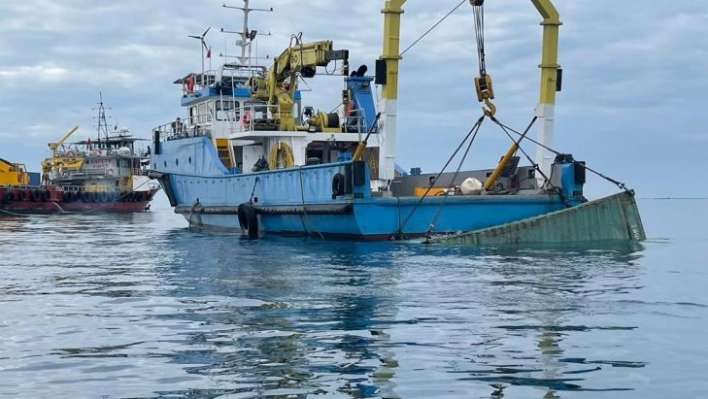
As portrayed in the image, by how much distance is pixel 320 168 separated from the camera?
1908cm

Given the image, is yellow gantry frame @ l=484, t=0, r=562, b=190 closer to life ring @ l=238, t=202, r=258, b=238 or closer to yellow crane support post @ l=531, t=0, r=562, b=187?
yellow crane support post @ l=531, t=0, r=562, b=187

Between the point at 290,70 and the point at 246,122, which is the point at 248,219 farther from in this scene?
the point at 290,70

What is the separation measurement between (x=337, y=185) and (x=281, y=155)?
18.0 ft

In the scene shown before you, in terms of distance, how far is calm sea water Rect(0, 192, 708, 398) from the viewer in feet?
20.3

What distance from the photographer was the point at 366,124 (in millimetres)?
25219

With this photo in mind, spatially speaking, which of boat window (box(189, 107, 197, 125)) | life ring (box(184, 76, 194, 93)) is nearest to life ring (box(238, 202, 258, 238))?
boat window (box(189, 107, 197, 125))

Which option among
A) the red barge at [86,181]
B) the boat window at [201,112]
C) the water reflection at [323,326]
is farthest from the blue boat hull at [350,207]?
the red barge at [86,181]

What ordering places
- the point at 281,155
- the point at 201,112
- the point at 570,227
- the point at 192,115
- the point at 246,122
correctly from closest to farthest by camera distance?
the point at 570,227, the point at 281,155, the point at 246,122, the point at 201,112, the point at 192,115

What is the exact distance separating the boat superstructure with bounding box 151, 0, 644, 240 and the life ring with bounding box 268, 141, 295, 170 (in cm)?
3

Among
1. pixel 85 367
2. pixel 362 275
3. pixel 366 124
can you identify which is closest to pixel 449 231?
pixel 362 275

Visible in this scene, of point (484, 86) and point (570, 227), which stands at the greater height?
point (484, 86)

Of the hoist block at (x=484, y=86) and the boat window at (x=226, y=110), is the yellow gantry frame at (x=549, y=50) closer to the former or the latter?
the hoist block at (x=484, y=86)

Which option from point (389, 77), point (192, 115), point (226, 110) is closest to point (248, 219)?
point (389, 77)

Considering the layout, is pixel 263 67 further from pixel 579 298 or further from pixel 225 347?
pixel 225 347
